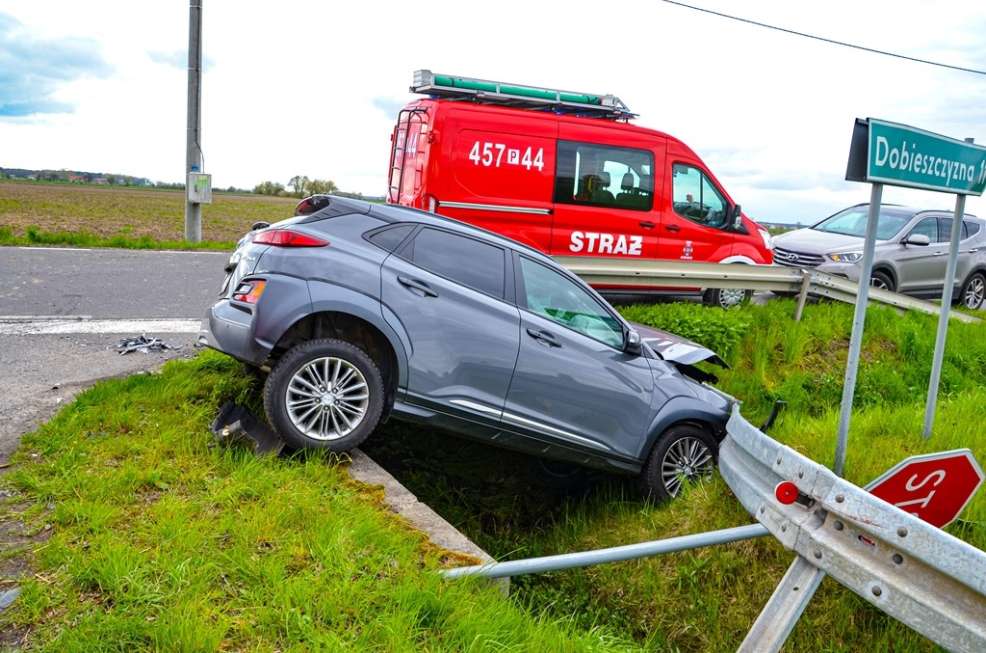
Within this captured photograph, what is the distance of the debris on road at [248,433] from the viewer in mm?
5172

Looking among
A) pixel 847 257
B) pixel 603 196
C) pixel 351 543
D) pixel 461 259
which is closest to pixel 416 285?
pixel 461 259

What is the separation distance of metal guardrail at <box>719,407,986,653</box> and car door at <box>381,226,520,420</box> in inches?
77.2

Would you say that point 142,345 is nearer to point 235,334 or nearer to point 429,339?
point 235,334

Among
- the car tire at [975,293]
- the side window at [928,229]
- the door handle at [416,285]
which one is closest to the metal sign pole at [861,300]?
the door handle at [416,285]

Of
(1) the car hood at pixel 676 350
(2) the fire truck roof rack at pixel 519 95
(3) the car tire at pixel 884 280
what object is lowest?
(1) the car hood at pixel 676 350

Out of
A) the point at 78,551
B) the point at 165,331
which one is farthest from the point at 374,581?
the point at 165,331

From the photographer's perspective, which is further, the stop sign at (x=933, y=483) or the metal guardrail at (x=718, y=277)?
the metal guardrail at (x=718, y=277)

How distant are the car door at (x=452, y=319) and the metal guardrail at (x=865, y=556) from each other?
77.2 inches

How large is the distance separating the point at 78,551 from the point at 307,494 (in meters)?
1.21

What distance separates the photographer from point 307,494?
468 cm

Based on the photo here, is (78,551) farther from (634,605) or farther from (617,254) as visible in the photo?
(617,254)

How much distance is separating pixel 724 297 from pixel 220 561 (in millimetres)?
8369

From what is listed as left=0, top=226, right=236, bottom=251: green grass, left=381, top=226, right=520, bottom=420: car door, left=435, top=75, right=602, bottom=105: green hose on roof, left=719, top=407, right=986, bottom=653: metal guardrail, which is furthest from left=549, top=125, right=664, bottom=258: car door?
left=0, top=226, right=236, bottom=251: green grass

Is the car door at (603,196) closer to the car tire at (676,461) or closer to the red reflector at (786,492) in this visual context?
the car tire at (676,461)
